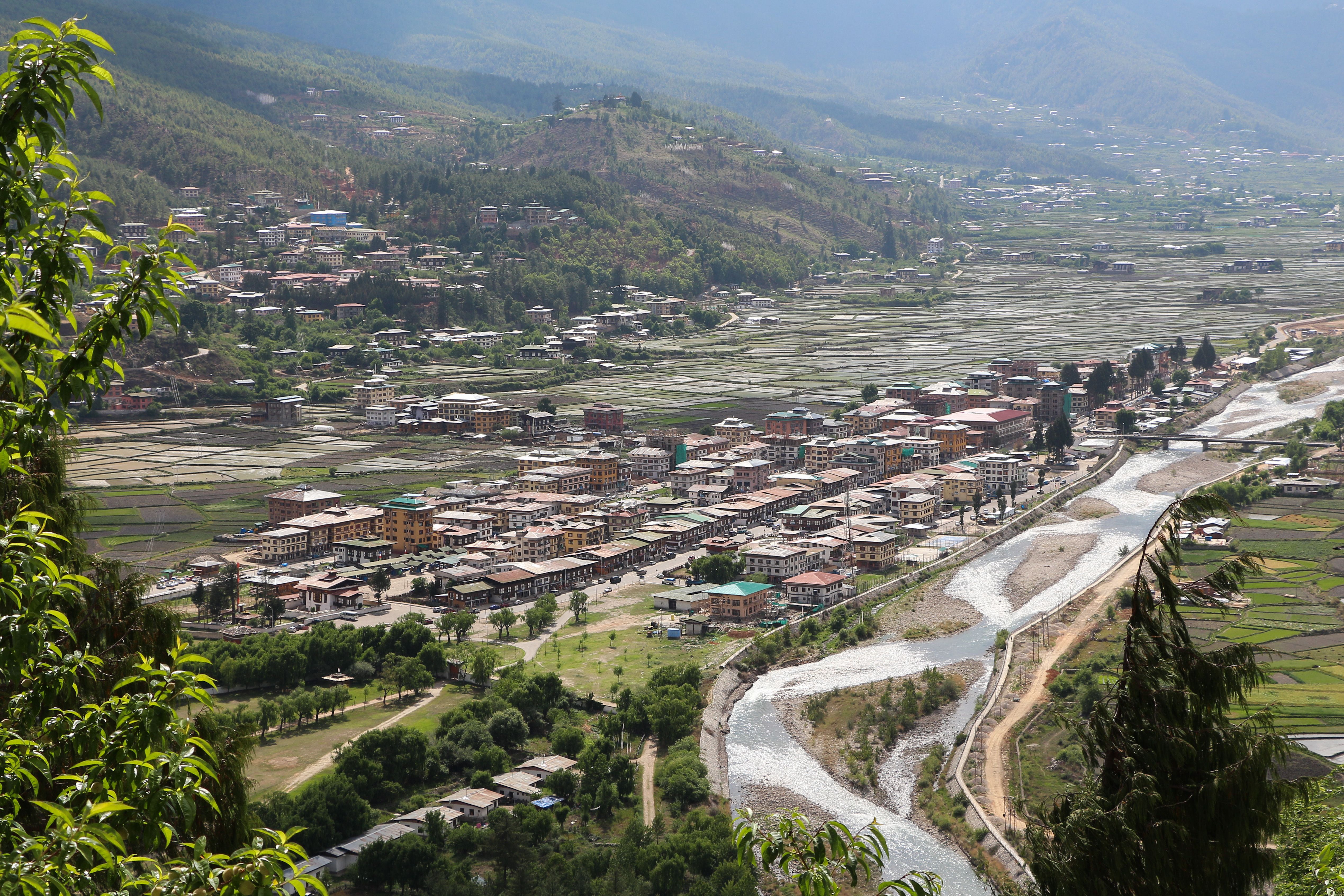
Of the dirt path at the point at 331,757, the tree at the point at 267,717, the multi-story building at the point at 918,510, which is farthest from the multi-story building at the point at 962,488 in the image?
the tree at the point at 267,717

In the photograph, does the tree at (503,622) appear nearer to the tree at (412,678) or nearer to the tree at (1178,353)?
the tree at (412,678)

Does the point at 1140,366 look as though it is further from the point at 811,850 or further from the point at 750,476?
the point at 811,850

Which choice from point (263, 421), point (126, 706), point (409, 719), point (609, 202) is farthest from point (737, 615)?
point (609, 202)

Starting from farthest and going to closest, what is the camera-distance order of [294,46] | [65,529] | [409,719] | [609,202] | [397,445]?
[294,46] < [609,202] < [397,445] < [409,719] < [65,529]

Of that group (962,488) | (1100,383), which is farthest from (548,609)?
(1100,383)

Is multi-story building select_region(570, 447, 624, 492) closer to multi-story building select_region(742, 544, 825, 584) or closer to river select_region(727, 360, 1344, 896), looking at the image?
multi-story building select_region(742, 544, 825, 584)

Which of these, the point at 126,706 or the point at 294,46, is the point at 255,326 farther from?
the point at 294,46
